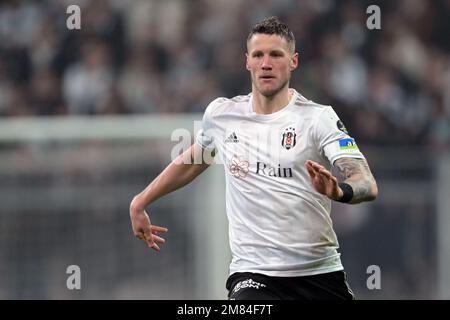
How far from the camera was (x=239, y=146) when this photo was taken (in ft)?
20.5

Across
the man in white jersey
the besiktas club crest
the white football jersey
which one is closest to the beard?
the man in white jersey

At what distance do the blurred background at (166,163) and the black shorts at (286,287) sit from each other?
12.1 ft

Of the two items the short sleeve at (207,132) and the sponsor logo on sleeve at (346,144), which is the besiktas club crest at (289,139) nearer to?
the sponsor logo on sleeve at (346,144)

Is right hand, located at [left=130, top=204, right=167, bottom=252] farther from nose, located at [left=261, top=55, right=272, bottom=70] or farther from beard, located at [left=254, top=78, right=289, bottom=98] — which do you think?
nose, located at [left=261, top=55, right=272, bottom=70]

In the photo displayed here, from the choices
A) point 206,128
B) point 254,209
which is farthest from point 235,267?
point 206,128

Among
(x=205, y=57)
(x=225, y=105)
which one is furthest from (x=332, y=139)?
(x=205, y=57)

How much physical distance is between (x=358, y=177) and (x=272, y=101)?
0.84 meters

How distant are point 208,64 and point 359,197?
24.2 ft

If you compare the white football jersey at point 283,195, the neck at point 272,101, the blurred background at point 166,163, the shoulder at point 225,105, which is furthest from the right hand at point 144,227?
the blurred background at point 166,163

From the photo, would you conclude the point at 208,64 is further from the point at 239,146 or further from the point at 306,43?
the point at 239,146

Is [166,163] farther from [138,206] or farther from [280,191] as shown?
[280,191]

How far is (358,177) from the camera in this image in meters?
5.59
